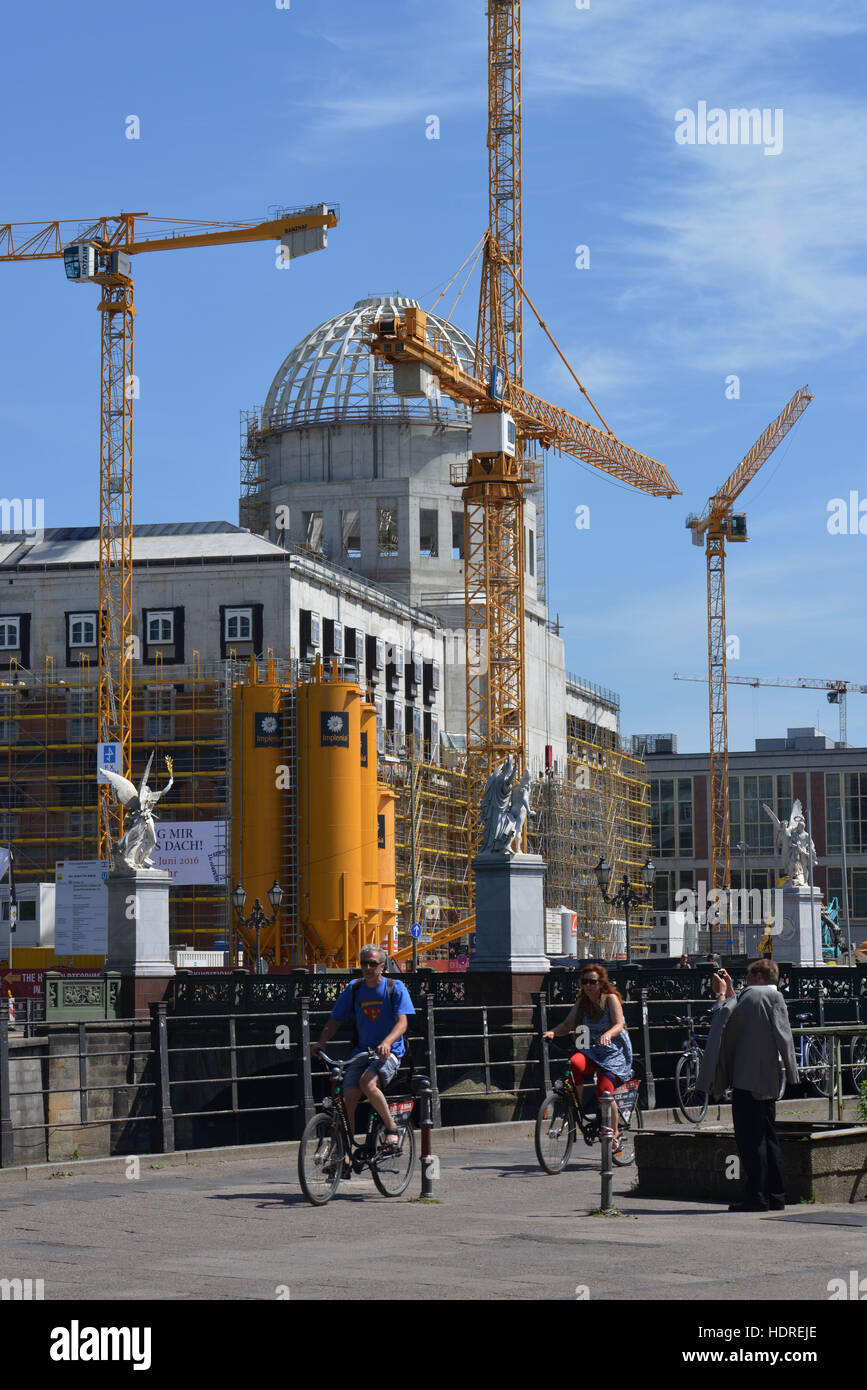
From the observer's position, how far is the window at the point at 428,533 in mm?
111750

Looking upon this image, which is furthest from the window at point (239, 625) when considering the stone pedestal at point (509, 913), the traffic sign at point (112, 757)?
the stone pedestal at point (509, 913)

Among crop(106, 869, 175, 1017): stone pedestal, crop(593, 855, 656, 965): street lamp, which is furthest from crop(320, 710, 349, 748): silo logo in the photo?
crop(106, 869, 175, 1017): stone pedestal

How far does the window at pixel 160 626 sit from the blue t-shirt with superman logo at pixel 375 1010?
70.3 m

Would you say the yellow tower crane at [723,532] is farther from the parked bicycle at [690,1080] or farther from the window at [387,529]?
the parked bicycle at [690,1080]

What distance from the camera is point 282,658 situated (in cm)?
8525

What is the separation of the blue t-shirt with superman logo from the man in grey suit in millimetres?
2584

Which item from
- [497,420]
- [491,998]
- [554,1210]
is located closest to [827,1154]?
[554,1210]

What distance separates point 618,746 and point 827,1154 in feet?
394

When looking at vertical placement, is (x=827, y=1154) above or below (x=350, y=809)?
below

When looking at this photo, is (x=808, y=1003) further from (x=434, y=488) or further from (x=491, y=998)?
(x=434, y=488)

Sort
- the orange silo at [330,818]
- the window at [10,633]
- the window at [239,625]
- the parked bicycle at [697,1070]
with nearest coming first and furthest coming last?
the parked bicycle at [697,1070] → the orange silo at [330,818] → the window at [239,625] → the window at [10,633]

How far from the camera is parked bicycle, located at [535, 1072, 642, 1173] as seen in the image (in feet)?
58.7

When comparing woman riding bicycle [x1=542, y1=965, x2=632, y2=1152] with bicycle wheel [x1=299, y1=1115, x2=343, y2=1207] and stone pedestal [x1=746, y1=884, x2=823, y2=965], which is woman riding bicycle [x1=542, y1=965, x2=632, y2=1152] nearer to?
bicycle wheel [x1=299, y1=1115, x2=343, y2=1207]
